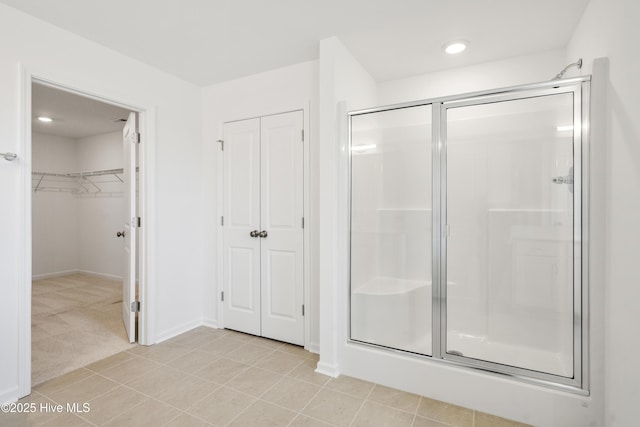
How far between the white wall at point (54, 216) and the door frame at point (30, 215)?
409 centimetres

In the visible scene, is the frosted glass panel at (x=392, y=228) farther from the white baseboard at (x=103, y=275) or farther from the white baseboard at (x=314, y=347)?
the white baseboard at (x=103, y=275)

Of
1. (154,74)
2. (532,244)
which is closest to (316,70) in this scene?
(154,74)

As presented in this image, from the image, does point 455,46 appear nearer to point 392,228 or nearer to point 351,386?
point 392,228

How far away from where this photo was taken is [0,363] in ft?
6.52

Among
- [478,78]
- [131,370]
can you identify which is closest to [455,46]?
[478,78]

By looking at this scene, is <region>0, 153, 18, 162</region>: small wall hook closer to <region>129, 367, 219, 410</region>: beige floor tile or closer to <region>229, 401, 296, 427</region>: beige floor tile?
<region>129, 367, 219, 410</region>: beige floor tile

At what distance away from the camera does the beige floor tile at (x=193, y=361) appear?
8.16 ft

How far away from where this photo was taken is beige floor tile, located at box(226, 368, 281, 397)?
2.19 m

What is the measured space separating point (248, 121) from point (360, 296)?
1.97 metres

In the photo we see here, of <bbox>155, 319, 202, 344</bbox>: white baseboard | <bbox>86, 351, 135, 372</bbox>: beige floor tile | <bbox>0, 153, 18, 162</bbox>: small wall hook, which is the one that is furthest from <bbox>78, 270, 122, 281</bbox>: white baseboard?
<bbox>0, 153, 18, 162</bbox>: small wall hook

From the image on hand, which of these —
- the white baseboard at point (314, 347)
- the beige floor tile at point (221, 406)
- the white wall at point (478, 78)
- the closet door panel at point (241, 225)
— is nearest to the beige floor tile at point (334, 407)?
the beige floor tile at point (221, 406)

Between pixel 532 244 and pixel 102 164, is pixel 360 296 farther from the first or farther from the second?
pixel 102 164

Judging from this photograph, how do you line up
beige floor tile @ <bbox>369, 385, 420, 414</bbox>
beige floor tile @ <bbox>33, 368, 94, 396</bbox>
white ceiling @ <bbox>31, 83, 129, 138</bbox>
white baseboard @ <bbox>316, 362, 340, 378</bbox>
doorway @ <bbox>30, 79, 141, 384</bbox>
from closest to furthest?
beige floor tile @ <bbox>369, 385, 420, 414</bbox> < beige floor tile @ <bbox>33, 368, 94, 396</bbox> < white baseboard @ <bbox>316, 362, 340, 378</bbox> < white ceiling @ <bbox>31, 83, 129, 138</bbox> < doorway @ <bbox>30, 79, 141, 384</bbox>

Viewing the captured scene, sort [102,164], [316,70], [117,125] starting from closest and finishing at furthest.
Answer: [316,70], [117,125], [102,164]
